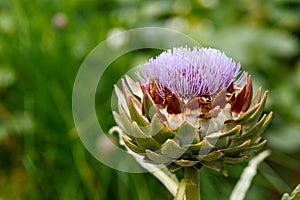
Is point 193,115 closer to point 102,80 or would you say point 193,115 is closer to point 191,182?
point 191,182

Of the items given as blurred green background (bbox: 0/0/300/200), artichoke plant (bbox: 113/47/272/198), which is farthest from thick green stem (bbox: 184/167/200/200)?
blurred green background (bbox: 0/0/300/200)

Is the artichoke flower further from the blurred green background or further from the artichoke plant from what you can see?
the blurred green background

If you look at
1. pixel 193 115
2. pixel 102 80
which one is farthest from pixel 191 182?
pixel 102 80

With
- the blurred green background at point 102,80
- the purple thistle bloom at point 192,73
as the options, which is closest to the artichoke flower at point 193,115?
the purple thistle bloom at point 192,73

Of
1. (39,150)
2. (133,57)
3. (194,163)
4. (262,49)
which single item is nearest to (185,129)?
(194,163)

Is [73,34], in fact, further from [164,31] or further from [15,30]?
[164,31]
